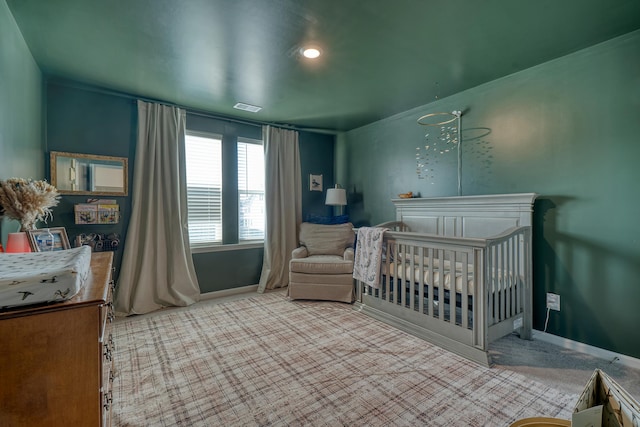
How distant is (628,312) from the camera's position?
2057mm

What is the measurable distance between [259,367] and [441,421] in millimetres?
1178

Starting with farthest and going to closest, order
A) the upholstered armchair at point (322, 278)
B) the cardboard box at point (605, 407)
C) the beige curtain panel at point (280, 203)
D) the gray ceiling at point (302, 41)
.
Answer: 1. the beige curtain panel at point (280, 203)
2. the upholstered armchair at point (322, 278)
3. the gray ceiling at point (302, 41)
4. the cardboard box at point (605, 407)

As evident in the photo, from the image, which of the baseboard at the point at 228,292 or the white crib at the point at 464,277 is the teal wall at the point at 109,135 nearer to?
the baseboard at the point at 228,292

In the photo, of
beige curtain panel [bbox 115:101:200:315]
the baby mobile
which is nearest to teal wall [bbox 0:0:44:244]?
beige curtain panel [bbox 115:101:200:315]

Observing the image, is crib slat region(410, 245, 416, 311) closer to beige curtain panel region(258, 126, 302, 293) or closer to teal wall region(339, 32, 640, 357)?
teal wall region(339, 32, 640, 357)

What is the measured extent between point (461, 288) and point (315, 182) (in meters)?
2.81

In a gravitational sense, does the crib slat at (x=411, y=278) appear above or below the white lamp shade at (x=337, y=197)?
below

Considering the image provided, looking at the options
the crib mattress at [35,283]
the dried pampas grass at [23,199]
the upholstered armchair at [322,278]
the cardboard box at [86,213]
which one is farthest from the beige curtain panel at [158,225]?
the crib mattress at [35,283]

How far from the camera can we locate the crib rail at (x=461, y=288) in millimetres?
2100

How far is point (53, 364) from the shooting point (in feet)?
2.62

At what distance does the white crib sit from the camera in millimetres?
2111

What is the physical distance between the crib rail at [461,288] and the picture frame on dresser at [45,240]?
246 centimetres

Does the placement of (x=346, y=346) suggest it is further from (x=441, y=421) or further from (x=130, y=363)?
(x=130, y=363)

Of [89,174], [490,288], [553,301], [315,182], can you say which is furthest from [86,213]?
[553,301]
